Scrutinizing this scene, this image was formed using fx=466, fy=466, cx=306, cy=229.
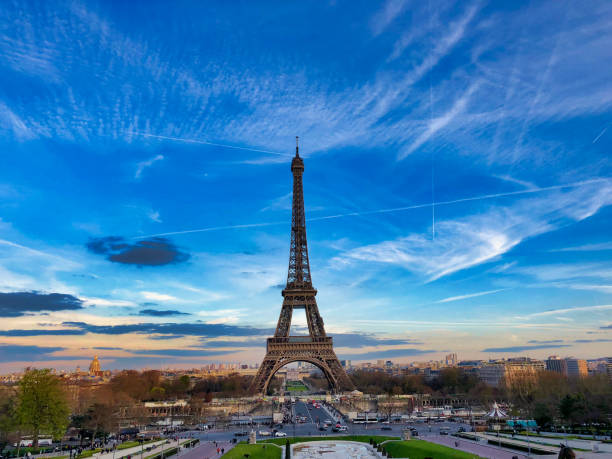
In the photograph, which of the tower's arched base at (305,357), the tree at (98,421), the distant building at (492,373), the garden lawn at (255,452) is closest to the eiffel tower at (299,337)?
the tower's arched base at (305,357)

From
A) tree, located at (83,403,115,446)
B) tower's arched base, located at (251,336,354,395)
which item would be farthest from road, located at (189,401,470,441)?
tower's arched base, located at (251,336,354,395)

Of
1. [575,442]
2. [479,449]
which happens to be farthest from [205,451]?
[575,442]

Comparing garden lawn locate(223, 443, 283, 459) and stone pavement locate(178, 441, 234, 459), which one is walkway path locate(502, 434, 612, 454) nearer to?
garden lawn locate(223, 443, 283, 459)

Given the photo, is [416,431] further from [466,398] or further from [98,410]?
[466,398]

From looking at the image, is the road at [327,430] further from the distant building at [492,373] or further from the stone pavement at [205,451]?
the distant building at [492,373]

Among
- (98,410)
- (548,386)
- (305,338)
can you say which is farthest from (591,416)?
(98,410)

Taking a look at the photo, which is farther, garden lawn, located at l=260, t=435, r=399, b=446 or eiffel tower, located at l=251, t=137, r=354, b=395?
eiffel tower, located at l=251, t=137, r=354, b=395
